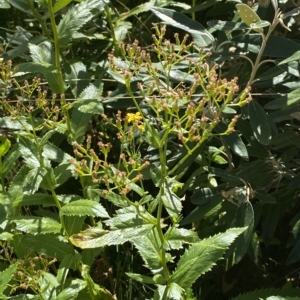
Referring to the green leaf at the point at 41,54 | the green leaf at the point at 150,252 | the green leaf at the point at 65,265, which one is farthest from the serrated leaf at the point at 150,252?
the green leaf at the point at 41,54

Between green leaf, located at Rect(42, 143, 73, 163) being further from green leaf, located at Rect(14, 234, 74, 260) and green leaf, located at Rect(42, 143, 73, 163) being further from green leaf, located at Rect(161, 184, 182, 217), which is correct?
green leaf, located at Rect(161, 184, 182, 217)

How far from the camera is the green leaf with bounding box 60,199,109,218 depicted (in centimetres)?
158

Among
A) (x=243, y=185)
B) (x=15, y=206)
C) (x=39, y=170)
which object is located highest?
(x=39, y=170)

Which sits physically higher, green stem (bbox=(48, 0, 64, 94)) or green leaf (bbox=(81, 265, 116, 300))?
green stem (bbox=(48, 0, 64, 94))

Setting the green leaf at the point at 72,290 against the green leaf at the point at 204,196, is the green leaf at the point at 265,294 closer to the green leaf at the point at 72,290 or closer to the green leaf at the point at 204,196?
the green leaf at the point at 204,196

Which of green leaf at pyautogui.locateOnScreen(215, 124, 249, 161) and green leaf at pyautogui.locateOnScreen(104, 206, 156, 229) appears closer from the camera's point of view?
green leaf at pyautogui.locateOnScreen(104, 206, 156, 229)

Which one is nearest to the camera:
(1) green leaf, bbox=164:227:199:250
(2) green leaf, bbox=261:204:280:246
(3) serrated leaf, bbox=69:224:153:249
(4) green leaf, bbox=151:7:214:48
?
Answer: (3) serrated leaf, bbox=69:224:153:249

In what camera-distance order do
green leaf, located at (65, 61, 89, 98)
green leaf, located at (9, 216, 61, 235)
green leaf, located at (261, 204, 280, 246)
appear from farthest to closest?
green leaf, located at (65, 61, 89, 98) < green leaf, located at (261, 204, 280, 246) < green leaf, located at (9, 216, 61, 235)

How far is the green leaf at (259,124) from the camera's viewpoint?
1.73 meters

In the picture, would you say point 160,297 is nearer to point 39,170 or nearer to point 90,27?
point 39,170

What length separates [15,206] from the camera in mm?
1746

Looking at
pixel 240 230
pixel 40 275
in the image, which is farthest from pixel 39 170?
pixel 240 230

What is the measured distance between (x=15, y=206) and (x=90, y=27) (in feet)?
3.43

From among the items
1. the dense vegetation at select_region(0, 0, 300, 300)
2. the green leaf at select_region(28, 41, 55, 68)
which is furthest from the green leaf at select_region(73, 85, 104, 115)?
the green leaf at select_region(28, 41, 55, 68)
